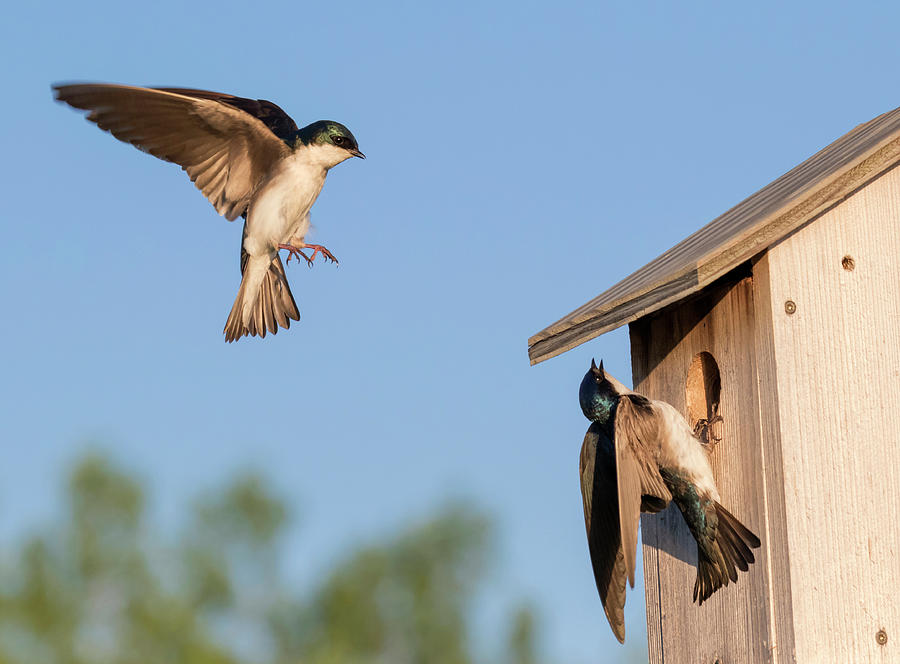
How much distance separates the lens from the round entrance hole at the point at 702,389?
3.42 metres

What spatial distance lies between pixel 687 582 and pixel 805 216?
1026mm

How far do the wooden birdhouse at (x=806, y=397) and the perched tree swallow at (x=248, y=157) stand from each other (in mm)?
1165

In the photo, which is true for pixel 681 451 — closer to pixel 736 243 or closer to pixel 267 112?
pixel 736 243

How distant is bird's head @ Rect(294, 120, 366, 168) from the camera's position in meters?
4.08

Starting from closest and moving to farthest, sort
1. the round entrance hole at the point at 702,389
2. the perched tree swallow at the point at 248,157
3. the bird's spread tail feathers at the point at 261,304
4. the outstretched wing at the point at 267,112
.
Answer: the round entrance hole at the point at 702,389
the perched tree swallow at the point at 248,157
the outstretched wing at the point at 267,112
the bird's spread tail feathers at the point at 261,304

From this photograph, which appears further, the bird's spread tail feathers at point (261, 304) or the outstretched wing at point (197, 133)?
the bird's spread tail feathers at point (261, 304)

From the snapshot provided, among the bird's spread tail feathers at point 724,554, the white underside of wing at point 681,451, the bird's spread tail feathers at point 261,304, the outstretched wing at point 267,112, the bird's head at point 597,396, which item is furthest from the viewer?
the bird's spread tail feathers at point 261,304

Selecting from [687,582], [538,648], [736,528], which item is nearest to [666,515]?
[687,582]

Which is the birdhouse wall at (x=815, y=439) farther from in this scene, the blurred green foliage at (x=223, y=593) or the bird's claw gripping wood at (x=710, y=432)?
the blurred green foliage at (x=223, y=593)

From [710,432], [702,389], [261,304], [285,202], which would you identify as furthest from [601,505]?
[261,304]

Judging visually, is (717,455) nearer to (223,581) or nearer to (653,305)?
(653,305)

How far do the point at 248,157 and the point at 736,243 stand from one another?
198cm

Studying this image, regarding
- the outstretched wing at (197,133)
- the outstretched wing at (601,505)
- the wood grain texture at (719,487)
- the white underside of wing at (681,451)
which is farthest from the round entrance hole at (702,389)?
the outstretched wing at (197,133)

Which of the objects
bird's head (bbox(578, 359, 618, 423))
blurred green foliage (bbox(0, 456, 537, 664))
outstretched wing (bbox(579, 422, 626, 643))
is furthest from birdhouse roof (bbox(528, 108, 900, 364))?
blurred green foliage (bbox(0, 456, 537, 664))
